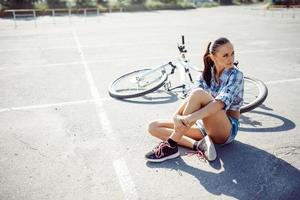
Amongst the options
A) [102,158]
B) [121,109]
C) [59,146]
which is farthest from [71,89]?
[102,158]

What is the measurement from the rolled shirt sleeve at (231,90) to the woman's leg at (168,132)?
683 mm

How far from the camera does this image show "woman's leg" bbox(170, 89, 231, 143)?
12.6ft

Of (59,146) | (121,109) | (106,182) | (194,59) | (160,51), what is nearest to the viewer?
(106,182)

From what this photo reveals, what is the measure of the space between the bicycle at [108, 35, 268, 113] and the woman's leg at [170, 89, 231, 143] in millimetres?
1474

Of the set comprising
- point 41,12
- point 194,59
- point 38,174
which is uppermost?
point 41,12

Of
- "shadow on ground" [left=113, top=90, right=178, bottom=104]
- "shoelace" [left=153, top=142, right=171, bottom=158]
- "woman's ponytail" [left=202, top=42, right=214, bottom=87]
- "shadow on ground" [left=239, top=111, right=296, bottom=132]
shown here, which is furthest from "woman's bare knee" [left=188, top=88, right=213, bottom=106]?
"shadow on ground" [left=113, top=90, right=178, bottom=104]

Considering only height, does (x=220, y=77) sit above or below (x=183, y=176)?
above

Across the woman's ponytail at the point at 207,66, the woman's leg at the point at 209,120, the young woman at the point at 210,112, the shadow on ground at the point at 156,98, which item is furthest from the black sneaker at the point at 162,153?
the shadow on ground at the point at 156,98

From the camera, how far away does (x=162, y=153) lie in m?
4.01

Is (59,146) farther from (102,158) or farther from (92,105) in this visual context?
(92,105)

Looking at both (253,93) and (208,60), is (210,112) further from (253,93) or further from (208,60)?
(253,93)

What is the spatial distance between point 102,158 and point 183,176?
1120 mm

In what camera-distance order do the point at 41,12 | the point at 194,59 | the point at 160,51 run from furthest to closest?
1. the point at 41,12
2. the point at 160,51
3. the point at 194,59

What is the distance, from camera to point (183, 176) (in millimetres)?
3730
